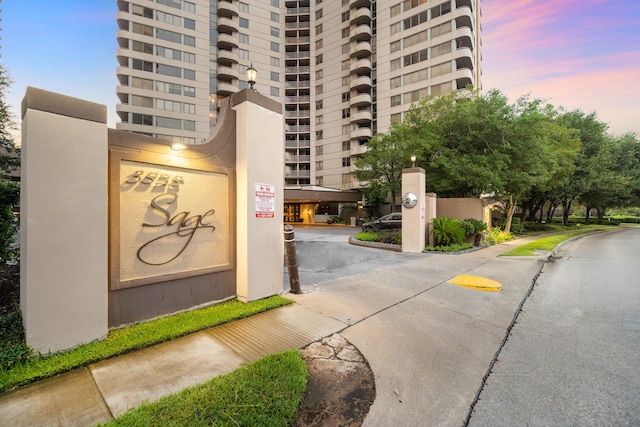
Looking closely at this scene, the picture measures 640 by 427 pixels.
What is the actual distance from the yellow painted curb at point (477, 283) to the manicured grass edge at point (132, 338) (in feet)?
15.1

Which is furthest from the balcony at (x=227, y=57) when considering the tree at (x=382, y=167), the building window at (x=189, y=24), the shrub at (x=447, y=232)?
the shrub at (x=447, y=232)

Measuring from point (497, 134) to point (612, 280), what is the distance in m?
→ 11.7

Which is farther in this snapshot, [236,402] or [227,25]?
[227,25]

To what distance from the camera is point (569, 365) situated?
3.33m

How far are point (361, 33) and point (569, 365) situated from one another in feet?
151

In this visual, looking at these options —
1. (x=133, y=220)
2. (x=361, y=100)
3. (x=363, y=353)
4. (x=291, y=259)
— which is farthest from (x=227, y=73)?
(x=363, y=353)

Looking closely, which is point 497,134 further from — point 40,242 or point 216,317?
point 40,242

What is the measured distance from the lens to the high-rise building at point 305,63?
35.1 metres

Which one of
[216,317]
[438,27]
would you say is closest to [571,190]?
[438,27]

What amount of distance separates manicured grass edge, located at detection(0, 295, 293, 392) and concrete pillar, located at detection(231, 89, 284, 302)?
549mm

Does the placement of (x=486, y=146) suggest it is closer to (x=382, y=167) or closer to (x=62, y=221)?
(x=382, y=167)

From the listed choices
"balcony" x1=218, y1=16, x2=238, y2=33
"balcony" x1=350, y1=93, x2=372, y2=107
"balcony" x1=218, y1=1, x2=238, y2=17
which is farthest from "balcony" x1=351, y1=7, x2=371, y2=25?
"balcony" x1=218, y1=1, x2=238, y2=17

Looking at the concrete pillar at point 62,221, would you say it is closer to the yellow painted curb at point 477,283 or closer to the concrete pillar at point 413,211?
the yellow painted curb at point 477,283

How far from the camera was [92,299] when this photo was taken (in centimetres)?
369
